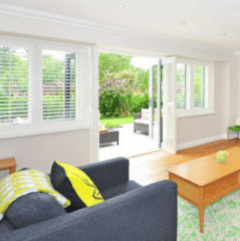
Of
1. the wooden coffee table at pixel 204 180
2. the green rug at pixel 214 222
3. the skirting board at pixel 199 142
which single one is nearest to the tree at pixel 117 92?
the skirting board at pixel 199 142

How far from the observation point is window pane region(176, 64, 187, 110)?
17.8 ft

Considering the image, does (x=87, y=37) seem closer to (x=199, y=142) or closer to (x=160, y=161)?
(x=160, y=161)

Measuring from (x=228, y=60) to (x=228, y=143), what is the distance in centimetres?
228

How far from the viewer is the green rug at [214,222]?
217cm

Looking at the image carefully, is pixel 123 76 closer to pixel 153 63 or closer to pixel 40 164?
pixel 153 63

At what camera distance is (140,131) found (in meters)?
7.66

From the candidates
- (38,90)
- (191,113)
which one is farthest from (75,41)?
(191,113)

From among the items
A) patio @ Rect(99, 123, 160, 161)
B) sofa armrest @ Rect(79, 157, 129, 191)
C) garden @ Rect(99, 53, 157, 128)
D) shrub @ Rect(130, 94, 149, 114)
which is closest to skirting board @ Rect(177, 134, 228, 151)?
patio @ Rect(99, 123, 160, 161)

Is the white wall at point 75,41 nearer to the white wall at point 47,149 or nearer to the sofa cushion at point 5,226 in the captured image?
the white wall at point 47,149

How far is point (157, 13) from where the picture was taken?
3.21 metres

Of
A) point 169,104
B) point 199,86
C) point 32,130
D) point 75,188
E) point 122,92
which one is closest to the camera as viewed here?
point 75,188

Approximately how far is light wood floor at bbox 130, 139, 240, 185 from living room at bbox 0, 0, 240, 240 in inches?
15.5

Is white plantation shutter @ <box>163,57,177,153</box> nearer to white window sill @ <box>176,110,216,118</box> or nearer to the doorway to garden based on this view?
white window sill @ <box>176,110,216,118</box>

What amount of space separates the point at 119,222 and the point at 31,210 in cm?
54
